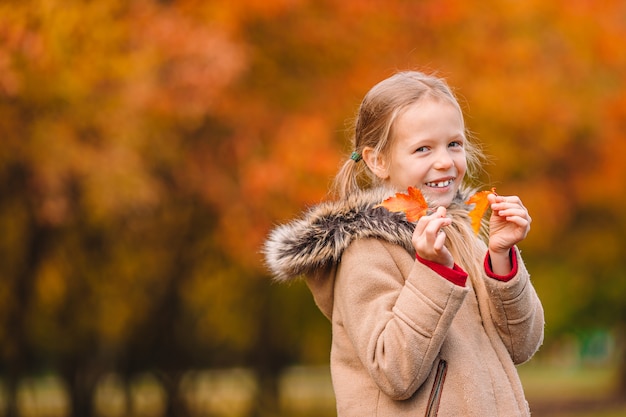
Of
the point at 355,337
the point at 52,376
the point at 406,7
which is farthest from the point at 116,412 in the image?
the point at 355,337

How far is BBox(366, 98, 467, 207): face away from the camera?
116 inches

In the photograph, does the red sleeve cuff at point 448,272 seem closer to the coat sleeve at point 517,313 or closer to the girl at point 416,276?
the girl at point 416,276

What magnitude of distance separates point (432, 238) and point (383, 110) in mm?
554

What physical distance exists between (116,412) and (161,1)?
10173 millimetres

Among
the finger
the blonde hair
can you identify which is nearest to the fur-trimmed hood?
the blonde hair

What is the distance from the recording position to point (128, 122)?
9.46 metres

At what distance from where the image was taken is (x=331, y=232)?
9.68 feet

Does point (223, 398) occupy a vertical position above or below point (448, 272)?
above

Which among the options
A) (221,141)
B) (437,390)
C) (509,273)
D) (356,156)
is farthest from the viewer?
(221,141)

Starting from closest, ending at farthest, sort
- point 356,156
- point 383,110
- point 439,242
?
point 439,242 < point 383,110 < point 356,156

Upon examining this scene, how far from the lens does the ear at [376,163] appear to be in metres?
3.10

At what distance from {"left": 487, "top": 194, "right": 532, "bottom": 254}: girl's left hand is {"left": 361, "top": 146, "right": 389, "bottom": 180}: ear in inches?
15.1

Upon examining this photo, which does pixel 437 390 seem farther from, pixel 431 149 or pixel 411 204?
pixel 431 149

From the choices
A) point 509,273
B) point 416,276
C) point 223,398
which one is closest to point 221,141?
point 509,273
